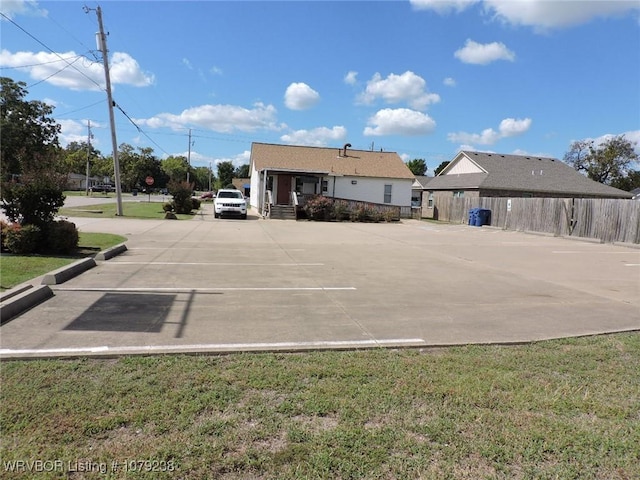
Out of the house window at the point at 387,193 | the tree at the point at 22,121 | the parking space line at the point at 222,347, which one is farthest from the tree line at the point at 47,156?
the house window at the point at 387,193

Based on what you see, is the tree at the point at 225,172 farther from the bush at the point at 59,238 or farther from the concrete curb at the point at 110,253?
the bush at the point at 59,238

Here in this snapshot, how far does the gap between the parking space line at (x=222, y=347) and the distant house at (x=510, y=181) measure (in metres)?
34.6

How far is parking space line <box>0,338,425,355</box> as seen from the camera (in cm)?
442

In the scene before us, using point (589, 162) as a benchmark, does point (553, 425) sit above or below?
below

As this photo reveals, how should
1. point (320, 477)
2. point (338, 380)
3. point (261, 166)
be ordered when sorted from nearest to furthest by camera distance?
point (320, 477)
point (338, 380)
point (261, 166)

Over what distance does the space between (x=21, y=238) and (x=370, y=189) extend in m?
30.2

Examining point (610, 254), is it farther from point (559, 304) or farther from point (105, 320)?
point (105, 320)

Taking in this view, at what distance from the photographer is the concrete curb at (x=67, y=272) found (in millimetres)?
7480

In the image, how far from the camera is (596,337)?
5.55 metres

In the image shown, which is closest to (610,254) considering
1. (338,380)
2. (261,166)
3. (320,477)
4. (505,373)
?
(505,373)

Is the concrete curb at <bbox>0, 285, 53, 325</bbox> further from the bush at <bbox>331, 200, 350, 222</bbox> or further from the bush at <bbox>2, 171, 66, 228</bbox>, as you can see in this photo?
the bush at <bbox>331, 200, 350, 222</bbox>

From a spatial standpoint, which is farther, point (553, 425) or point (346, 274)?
point (346, 274)

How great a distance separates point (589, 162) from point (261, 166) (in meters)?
49.8

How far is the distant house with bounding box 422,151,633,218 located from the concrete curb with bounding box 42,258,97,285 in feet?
108
